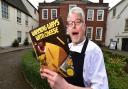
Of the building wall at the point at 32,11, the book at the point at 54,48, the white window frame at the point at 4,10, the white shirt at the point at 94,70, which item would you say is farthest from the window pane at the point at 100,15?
the book at the point at 54,48

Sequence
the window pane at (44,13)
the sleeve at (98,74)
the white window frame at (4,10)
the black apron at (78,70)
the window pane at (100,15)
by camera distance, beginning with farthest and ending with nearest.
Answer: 1. the window pane at (44,13)
2. the window pane at (100,15)
3. the white window frame at (4,10)
4. the black apron at (78,70)
5. the sleeve at (98,74)

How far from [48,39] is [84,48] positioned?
335 mm

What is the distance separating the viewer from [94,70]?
120 centimetres

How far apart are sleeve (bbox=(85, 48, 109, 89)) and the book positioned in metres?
0.16

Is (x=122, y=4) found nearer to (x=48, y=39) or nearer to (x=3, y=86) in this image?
(x=3, y=86)

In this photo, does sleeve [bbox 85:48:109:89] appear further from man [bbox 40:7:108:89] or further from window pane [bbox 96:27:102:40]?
window pane [bbox 96:27:102:40]

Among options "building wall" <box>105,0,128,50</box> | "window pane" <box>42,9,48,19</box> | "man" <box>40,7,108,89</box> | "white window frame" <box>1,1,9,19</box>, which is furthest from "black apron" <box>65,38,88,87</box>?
"window pane" <box>42,9,48,19</box>

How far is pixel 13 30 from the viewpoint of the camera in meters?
21.6

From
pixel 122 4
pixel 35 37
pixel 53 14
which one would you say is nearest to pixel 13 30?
pixel 53 14

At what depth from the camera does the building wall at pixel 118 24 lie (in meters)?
22.6

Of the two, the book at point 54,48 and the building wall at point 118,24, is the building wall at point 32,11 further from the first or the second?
the book at point 54,48

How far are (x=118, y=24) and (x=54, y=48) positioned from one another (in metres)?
25.0

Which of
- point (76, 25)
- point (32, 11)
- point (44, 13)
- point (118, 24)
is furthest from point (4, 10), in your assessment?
point (76, 25)

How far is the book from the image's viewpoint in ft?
3.48
